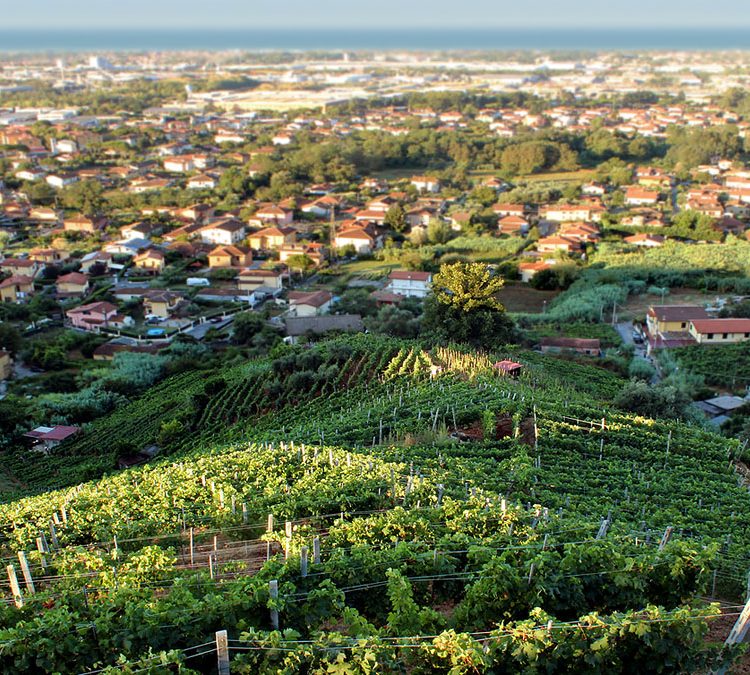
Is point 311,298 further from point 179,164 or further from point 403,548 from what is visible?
point 179,164

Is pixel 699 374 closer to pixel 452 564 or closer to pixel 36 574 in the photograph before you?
pixel 452 564

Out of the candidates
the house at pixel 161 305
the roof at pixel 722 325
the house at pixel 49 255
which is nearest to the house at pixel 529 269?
the roof at pixel 722 325

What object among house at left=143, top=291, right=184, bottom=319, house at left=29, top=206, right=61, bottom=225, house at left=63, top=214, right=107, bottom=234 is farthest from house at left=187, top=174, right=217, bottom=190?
house at left=143, top=291, right=184, bottom=319

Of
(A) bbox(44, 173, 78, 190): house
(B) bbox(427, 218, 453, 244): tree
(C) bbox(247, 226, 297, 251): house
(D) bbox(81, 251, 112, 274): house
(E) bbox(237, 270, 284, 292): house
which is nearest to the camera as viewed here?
(E) bbox(237, 270, 284, 292): house

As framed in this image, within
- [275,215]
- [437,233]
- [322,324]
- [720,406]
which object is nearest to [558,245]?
[437,233]

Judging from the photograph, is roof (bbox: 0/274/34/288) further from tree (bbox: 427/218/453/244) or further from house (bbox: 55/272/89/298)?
tree (bbox: 427/218/453/244)
